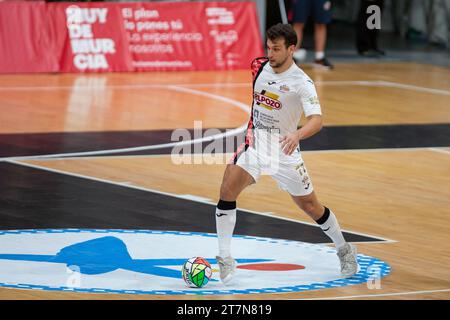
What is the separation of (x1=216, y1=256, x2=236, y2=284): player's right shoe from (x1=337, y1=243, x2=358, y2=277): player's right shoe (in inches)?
36.2

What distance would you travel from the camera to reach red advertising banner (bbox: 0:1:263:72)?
21.5 metres

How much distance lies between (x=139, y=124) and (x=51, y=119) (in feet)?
4.29

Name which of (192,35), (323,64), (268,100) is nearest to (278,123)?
(268,100)

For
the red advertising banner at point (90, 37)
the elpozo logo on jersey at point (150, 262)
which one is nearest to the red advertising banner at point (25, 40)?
the red advertising banner at point (90, 37)

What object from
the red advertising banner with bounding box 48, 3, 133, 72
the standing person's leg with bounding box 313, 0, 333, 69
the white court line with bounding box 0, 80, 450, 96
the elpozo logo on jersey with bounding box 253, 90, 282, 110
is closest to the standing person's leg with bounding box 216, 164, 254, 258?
the elpozo logo on jersey with bounding box 253, 90, 282, 110

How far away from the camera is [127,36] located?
2222cm

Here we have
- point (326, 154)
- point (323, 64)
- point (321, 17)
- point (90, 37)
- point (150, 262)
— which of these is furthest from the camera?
point (323, 64)

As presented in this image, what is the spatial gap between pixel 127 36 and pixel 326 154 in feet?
25.5

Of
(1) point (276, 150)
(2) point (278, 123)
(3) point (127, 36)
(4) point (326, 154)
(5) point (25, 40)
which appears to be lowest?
(4) point (326, 154)

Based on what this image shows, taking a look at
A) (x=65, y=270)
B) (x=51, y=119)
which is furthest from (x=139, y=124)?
(x=65, y=270)

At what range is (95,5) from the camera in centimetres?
2200

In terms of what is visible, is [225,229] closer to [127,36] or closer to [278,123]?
[278,123]

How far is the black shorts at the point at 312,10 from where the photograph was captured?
2331 cm
